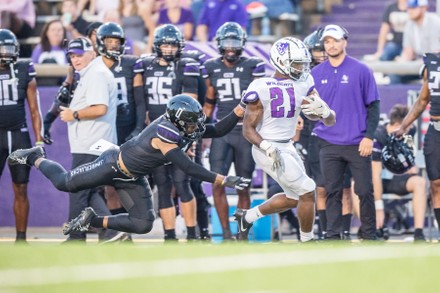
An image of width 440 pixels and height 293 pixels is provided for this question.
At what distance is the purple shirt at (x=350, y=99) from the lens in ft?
43.9

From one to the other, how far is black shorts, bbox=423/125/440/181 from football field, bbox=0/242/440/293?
3.19 meters

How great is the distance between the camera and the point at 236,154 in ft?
46.6

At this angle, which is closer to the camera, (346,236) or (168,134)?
(168,134)

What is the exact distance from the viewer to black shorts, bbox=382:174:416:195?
1490cm

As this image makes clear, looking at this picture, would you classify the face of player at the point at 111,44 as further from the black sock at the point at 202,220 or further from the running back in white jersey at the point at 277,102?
the running back in white jersey at the point at 277,102

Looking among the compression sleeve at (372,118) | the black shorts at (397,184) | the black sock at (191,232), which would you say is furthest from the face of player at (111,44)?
the black shorts at (397,184)

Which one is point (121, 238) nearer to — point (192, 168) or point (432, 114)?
point (192, 168)

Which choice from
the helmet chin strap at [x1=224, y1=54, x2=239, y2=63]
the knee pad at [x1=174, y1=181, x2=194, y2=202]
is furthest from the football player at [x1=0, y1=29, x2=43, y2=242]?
the helmet chin strap at [x1=224, y1=54, x2=239, y2=63]

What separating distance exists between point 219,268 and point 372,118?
15.6 feet

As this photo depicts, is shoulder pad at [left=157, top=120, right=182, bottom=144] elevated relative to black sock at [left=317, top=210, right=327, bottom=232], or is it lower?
elevated

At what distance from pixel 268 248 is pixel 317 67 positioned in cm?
378

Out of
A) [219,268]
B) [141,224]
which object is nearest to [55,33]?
[141,224]

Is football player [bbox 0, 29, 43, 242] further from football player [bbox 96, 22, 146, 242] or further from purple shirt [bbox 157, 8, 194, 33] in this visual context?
purple shirt [bbox 157, 8, 194, 33]

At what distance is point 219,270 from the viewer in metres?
8.86
